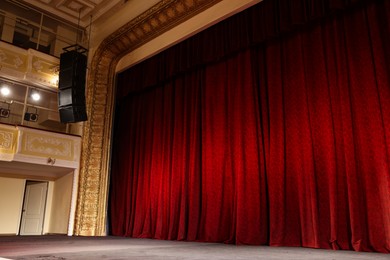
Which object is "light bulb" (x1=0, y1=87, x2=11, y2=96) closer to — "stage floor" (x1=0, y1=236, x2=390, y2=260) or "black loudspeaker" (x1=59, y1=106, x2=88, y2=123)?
"black loudspeaker" (x1=59, y1=106, x2=88, y2=123)

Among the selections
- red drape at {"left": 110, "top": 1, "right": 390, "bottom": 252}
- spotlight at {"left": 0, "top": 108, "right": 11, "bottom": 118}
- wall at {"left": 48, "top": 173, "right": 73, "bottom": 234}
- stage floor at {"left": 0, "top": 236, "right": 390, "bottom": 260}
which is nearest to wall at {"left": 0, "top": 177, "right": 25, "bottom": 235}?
wall at {"left": 48, "top": 173, "right": 73, "bottom": 234}

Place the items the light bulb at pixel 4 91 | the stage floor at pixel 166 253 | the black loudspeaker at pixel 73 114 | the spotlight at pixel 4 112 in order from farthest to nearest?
the spotlight at pixel 4 112 < the light bulb at pixel 4 91 < the black loudspeaker at pixel 73 114 < the stage floor at pixel 166 253

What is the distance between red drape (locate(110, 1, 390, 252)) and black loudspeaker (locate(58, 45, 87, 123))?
1.42 metres

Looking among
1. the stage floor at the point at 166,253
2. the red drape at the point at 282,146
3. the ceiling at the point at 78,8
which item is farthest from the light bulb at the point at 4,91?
the stage floor at the point at 166,253

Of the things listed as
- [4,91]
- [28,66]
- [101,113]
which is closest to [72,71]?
[28,66]

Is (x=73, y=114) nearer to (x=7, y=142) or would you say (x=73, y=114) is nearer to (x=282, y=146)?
(x=7, y=142)

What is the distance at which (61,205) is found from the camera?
23.7 ft

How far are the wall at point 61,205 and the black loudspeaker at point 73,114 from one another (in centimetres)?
152

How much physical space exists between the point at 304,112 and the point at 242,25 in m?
1.67

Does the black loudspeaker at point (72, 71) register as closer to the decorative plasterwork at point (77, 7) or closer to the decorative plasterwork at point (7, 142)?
the decorative plasterwork at point (7, 142)

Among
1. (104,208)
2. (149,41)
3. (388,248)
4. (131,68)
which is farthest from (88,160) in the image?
(388,248)

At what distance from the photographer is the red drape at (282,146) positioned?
12.0ft

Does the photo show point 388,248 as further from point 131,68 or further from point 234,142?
point 131,68

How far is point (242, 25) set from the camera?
508 centimetres
